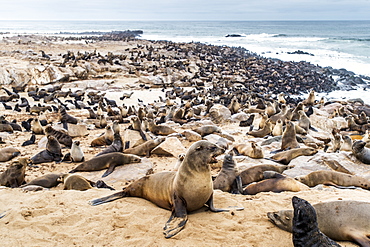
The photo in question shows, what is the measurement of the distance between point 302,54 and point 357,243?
42.8 m

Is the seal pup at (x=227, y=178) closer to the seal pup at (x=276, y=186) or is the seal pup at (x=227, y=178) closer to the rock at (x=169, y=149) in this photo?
the seal pup at (x=276, y=186)

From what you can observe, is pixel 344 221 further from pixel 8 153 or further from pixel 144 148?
pixel 8 153

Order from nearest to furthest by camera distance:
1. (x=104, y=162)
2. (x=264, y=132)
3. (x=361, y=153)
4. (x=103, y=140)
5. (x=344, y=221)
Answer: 1. (x=344, y=221)
2. (x=361, y=153)
3. (x=104, y=162)
4. (x=103, y=140)
5. (x=264, y=132)

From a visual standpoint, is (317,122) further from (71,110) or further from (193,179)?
(71,110)

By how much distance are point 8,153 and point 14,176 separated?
7.29ft

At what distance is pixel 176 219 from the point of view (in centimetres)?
334

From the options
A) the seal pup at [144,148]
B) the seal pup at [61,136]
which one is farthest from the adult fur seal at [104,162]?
the seal pup at [61,136]

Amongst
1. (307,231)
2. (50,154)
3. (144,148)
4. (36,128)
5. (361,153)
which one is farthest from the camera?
(36,128)

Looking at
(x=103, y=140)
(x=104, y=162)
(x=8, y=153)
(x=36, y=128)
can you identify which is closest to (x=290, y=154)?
(x=104, y=162)

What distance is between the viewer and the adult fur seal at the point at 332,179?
507 centimetres

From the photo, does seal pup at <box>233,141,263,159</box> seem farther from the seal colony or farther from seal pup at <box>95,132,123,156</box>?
seal pup at <box>95,132,123,156</box>

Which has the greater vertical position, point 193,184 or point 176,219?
point 193,184

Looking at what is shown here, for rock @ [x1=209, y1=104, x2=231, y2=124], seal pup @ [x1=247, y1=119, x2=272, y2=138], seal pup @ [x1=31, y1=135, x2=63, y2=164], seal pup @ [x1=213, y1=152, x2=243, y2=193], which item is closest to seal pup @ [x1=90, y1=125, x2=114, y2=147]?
seal pup @ [x1=31, y1=135, x2=63, y2=164]

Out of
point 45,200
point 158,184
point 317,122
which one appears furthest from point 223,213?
point 317,122
